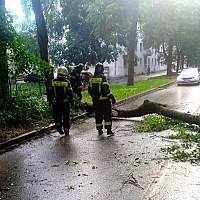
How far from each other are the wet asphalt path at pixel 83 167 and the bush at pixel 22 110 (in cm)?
146

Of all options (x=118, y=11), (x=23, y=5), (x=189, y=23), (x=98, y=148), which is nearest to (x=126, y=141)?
(x=98, y=148)

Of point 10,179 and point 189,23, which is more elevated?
point 189,23

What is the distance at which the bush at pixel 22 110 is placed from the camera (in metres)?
13.0

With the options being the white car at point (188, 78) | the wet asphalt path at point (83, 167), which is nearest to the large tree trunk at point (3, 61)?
the wet asphalt path at point (83, 167)

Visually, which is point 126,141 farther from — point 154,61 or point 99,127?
point 154,61

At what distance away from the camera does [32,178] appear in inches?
298

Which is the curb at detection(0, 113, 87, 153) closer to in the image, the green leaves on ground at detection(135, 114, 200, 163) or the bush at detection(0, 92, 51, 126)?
the bush at detection(0, 92, 51, 126)

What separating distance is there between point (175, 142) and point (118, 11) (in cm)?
2645

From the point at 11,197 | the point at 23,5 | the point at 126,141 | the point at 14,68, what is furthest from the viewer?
the point at 23,5

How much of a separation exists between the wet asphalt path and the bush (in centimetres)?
146

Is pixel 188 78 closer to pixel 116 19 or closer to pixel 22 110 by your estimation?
pixel 116 19

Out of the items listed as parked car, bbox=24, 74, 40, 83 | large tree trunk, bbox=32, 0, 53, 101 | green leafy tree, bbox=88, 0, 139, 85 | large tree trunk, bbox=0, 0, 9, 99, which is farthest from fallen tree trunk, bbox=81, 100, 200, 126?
green leafy tree, bbox=88, 0, 139, 85

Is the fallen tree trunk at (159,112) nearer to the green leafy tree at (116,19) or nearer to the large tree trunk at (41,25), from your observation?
the large tree trunk at (41,25)

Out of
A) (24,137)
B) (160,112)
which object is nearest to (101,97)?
(160,112)
